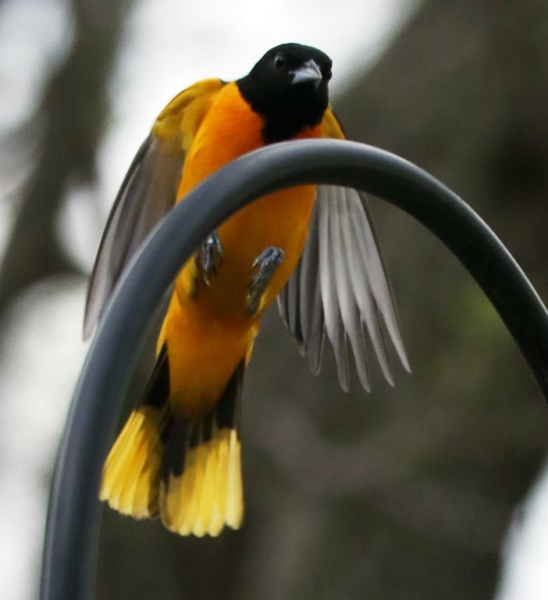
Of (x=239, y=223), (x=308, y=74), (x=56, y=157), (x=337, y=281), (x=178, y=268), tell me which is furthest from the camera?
(x=56, y=157)

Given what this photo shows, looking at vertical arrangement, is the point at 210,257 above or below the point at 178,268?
above

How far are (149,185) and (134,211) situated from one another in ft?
0.42

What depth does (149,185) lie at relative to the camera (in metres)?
3.98

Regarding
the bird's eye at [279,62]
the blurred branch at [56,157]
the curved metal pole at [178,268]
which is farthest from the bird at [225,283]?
the blurred branch at [56,157]

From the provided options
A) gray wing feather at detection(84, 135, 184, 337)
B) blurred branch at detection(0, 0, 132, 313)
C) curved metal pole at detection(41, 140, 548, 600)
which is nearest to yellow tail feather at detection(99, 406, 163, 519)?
gray wing feather at detection(84, 135, 184, 337)

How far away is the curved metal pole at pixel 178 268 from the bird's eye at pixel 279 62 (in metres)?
1.48

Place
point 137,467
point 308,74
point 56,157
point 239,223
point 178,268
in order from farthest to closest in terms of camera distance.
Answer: point 56,157, point 137,467, point 308,74, point 239,223, point 178,268

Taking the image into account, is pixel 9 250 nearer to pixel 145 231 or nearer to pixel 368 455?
pixel 368 455

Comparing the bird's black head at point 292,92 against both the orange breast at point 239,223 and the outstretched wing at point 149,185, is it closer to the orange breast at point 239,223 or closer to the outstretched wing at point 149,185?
the orange breast at point 239,223

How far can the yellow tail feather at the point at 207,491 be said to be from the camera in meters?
3.67

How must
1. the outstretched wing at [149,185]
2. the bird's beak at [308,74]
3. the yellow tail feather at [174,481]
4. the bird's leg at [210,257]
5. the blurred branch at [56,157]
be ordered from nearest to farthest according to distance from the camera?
1. the bird's leg at [210,257]
2. the bird's beak at [308,74]
3. the yellow tail feather at [174,481]
4. the outstretched wing at [149,185]
5. the blurred branch at [56,157]

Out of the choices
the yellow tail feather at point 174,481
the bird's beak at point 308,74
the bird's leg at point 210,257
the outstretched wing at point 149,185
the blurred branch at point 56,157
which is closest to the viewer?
the bird's leg at point 210,257

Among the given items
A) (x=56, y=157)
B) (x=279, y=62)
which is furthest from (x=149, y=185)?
(x=56, y=157)

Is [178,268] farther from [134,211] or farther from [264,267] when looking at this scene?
[134,211]
